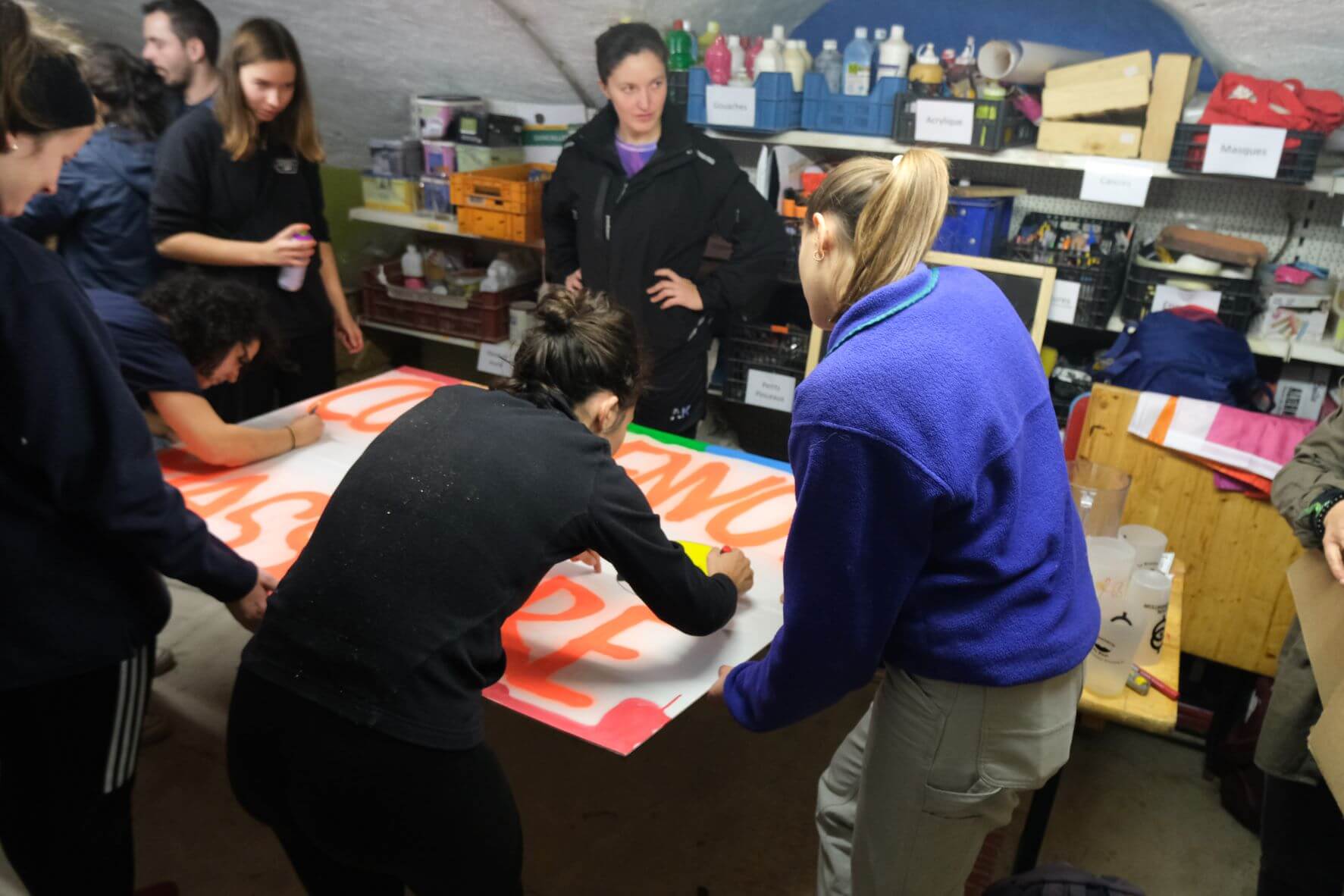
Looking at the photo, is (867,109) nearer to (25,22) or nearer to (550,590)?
(550,590)

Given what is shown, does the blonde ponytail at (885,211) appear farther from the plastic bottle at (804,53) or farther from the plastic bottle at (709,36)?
the plastic bottle at (709,36)

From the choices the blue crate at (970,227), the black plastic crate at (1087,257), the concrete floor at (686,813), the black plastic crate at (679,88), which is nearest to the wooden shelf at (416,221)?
the black plastic crate at (679,88)

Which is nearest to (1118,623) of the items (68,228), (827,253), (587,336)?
(827,253)

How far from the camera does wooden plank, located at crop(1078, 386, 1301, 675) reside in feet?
8.00

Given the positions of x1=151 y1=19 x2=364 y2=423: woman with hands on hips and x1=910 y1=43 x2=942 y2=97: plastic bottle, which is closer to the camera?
x1=151 y1=19 x2=364 y2=423: woman with hands on hips

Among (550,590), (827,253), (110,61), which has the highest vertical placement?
(110,61)

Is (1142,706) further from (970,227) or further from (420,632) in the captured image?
(970,227)

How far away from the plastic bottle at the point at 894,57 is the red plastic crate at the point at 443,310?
1.70 meters

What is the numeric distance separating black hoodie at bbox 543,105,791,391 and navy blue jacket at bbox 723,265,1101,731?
158 cm

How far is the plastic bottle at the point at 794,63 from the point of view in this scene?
9.83 feet

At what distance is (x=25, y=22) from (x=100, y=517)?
0.65 m

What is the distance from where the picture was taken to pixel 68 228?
9.02ft

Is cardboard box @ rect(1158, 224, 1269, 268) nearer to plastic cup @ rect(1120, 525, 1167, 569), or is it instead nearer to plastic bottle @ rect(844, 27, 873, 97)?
plastic bottle @ rect(844, 27, 873, 97)

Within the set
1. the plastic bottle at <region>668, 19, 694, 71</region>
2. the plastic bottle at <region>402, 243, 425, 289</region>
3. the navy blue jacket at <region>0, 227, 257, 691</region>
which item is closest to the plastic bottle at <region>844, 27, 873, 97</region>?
the plastic bottle at <region>668, 19, 694, 71</region>
